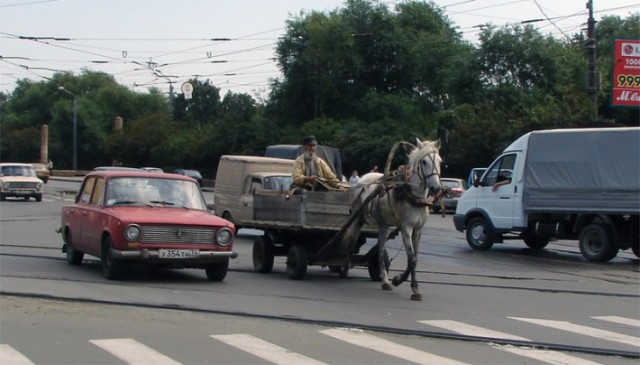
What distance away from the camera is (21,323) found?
10188 mm

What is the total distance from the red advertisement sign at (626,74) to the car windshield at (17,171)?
27.3m

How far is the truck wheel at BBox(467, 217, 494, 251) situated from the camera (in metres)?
23.2

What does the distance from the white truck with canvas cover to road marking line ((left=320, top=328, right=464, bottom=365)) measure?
1163cm

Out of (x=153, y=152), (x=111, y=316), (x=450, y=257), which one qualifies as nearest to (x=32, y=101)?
(x=153, y=152)

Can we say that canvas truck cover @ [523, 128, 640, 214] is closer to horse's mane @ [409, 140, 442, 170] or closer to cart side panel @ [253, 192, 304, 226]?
cart side panel @ [253, 192, 304, 226]

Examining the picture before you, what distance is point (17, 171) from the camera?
151 ft

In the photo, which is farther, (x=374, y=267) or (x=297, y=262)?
(x=374, y=267)

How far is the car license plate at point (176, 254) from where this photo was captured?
1378 cm

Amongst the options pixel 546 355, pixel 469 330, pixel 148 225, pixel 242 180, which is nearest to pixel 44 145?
pixel 242 180

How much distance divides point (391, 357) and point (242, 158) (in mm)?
15709

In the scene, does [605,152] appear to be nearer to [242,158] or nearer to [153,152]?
[242,158]

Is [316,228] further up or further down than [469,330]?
further up

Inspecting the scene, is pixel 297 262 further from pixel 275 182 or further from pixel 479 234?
pixel 479 234

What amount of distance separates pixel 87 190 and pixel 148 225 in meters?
2.71
